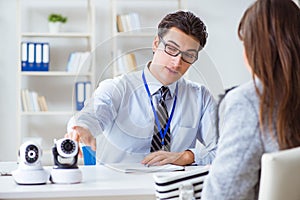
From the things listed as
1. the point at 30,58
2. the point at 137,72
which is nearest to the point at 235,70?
the point at 30,58

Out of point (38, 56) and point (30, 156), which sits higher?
point (38, 56)

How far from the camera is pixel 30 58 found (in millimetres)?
5273

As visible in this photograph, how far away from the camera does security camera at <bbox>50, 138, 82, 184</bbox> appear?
208cm

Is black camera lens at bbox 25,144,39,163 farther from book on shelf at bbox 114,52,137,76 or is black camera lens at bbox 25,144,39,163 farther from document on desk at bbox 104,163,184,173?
book on shelf at bbox 114,52,137,76

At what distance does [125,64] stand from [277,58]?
103 cm

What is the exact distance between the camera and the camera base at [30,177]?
6.75 feet

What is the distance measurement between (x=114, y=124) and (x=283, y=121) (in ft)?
3.35

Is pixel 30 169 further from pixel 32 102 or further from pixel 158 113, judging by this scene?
pixel 32 102

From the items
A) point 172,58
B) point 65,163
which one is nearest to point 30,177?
point 65,163

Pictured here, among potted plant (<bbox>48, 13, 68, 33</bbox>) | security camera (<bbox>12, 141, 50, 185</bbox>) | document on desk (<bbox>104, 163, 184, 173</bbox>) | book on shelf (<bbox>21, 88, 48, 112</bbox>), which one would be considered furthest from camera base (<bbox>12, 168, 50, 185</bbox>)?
potted plant (<bbox>48, 13, 68, 33</bbox>)

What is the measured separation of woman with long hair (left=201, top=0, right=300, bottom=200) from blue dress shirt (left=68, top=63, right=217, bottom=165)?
0.84 metres

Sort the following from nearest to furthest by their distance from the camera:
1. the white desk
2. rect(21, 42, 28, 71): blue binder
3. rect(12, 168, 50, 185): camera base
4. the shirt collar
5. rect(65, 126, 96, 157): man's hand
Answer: the white desk, rect(12, 168, 50, 185): camera base, rect(65, 126, 96, 157): man's hand, the shirt collar, rect(21, 42, 28, 71): blue binder

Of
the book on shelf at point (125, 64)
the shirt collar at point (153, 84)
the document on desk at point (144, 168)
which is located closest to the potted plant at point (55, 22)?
the book on shelf at point (125, 64)

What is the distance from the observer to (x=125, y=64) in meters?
2.48
